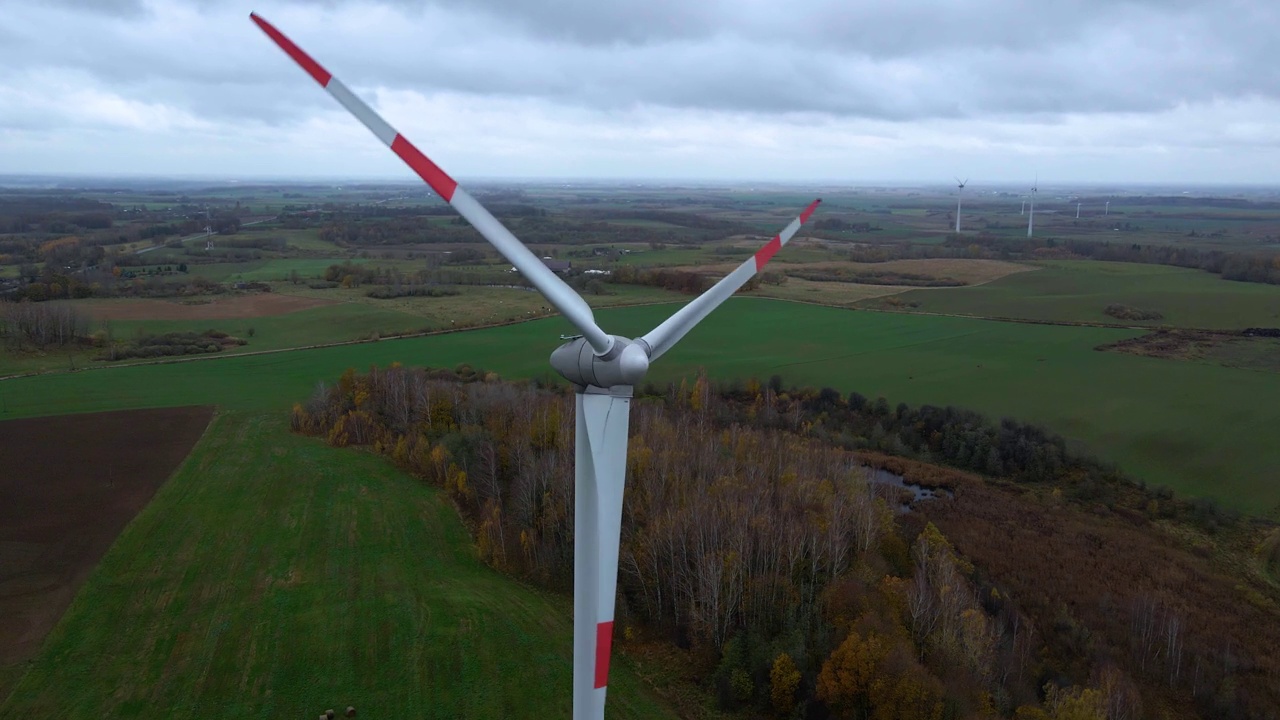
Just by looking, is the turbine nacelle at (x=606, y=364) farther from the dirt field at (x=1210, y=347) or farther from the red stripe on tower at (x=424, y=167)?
the dirt field at (x=1210, y=347)

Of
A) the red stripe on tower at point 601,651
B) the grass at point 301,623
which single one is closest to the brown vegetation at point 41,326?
the grass at point 301,623

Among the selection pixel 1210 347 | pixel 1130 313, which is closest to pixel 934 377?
pixel 1210 347

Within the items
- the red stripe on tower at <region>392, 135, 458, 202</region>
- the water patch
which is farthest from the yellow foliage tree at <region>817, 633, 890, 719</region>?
the red stripe on tower at <region>392, 135, 458, 202</region>

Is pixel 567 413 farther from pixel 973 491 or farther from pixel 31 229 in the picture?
pixel 31 229

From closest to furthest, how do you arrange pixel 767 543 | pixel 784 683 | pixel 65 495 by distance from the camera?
pixel 784 683 < pixel 767 543 < pixel 65 495

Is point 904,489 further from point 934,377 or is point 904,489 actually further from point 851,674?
point 851,674

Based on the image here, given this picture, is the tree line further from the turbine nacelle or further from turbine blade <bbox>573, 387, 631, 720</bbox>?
the turbine nacelle
